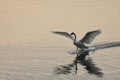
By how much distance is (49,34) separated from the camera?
35375 millimetres

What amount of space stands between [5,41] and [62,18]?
477 inches

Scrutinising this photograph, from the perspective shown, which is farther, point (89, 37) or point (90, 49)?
point (90, 49)

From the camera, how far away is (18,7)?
5475 cm

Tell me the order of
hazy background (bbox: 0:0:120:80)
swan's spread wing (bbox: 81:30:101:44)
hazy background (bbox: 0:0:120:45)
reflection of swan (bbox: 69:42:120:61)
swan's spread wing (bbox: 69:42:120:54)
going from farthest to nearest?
1. hazy background (bbox: 0:0:120:45)
2. swan's spread wing (bbox: 69:42:120:54)
3. swan's spread wing (bbox: 81:30:101:44)
4. reflection of swan (bbox: 69:42:120:61)
5. hazy background (bbox: 0:0:120:80)

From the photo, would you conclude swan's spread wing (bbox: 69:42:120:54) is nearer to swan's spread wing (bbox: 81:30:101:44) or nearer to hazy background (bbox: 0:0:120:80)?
swan's spread wing (bbox: 81:30:101:44)

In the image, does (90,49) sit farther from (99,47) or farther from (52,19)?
(52,19)

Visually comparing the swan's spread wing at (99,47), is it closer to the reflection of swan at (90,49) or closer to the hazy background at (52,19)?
the reflection of swan at (90,49)

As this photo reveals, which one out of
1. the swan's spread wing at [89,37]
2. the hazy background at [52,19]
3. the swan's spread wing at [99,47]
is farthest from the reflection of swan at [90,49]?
the hazy background at [52,19]

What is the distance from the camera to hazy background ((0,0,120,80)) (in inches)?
941

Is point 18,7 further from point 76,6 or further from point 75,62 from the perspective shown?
point 75,62

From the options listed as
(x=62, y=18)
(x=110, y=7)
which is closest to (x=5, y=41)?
(x=62, y=18)

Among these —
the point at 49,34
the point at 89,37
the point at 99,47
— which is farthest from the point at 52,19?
the point at 89,37

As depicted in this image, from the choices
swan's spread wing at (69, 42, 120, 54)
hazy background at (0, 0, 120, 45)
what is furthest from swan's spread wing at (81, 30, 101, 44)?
hazy background at (0, 0, 120, 45)

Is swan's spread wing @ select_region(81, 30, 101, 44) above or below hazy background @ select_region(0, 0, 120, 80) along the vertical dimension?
above
